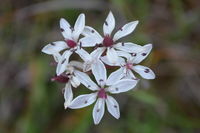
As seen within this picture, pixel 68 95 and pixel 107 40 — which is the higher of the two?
pixel 107 40

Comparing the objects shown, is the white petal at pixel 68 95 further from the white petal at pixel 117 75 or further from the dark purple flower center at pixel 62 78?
the white petal at pixel 117 75

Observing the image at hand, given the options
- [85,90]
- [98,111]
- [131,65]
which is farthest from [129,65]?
[85,90]

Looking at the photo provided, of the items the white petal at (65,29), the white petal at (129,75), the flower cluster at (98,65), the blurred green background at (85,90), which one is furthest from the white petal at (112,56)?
the blurred green background at (85,90)

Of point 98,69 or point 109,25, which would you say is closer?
point 98,69

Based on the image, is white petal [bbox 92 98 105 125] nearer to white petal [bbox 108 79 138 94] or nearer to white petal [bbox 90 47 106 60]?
white petal [bbox 108 79 138 94]

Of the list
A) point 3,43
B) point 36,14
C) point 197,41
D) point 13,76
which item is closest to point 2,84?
point 13,76

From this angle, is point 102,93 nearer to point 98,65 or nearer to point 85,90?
point 98,65
